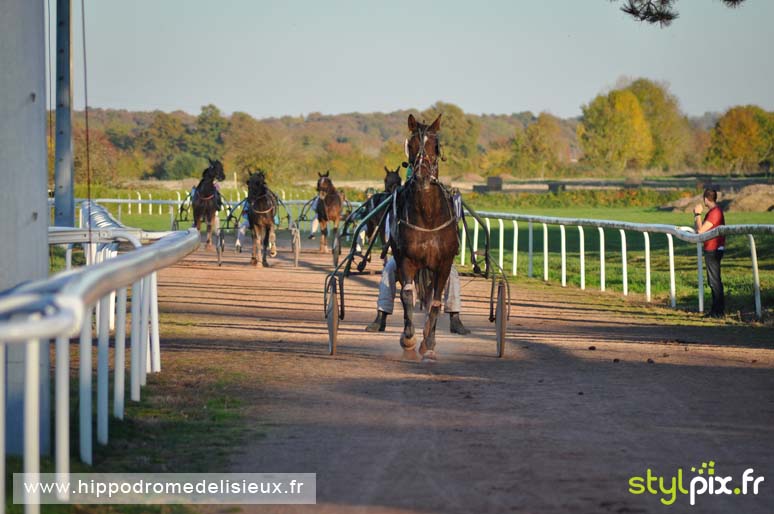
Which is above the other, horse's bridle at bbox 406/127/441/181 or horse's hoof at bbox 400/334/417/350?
horse's bridle at bbox 406/127/441/181

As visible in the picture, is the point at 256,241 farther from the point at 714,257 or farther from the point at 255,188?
the point at 714,257

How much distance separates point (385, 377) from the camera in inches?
350

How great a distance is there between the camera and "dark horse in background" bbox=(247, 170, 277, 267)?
24.0 metres

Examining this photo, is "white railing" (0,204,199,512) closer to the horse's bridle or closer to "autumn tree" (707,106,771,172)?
the horse's bridle

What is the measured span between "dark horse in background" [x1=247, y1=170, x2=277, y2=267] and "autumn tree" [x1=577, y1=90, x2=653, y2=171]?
106286 millimetres

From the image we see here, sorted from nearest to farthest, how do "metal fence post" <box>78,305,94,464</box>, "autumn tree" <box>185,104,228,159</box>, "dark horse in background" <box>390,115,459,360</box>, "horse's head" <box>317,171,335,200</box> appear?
1. "metal fence post" <box>78,305,94,464</box>
2. "dark horse in background" <box>390,115,459,360</box>
3. "horse's head" <box>317,171,335,200</box>
4. "autumn tree" <box>185,104,228,159</box>

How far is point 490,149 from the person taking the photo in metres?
141

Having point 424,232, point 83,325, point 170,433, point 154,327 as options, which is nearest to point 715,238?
point 424,232

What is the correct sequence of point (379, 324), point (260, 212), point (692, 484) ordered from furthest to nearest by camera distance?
point (260, 212), point (379, 324), point (692, 484)

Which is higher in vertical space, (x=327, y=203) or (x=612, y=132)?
(x=612, y=132)

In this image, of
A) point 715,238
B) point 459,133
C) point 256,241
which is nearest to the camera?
point 715,238

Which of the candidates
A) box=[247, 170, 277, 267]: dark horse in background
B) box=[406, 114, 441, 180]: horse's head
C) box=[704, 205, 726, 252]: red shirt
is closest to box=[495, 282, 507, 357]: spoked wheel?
box=[406, 114, 441, 180]: horse's head

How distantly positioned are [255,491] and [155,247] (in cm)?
196

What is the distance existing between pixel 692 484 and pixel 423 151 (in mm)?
4619
